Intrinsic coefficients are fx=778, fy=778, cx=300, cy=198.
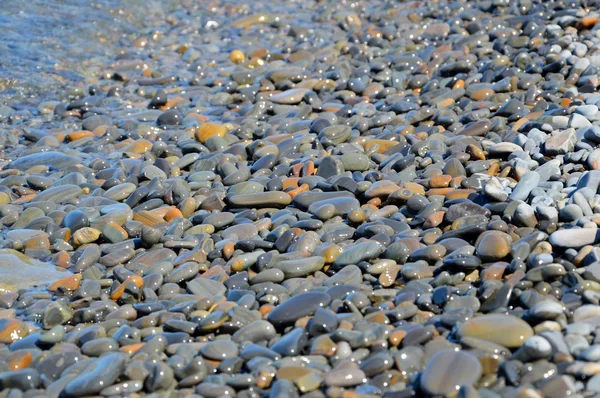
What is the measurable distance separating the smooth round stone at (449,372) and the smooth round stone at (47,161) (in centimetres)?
419

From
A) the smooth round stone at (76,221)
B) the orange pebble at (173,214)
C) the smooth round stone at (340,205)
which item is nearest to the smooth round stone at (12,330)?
the smooth round stone at (76,221)

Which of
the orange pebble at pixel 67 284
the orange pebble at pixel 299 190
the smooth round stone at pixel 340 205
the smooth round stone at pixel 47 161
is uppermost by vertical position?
the smooth round stone at pixel 340 205

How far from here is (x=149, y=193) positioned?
572 cm

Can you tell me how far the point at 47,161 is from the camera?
6.64 m

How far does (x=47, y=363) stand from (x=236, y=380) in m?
0.98

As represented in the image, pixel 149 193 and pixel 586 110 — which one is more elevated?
pixel 586 110

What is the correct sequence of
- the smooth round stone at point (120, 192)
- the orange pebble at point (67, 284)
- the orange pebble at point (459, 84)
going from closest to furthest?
the orange pebble at point (67, 284) → the smooth round stone at point (120, 192) → the orange pebble at point (459, 84)

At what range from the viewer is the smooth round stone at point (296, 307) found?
3.92 meters

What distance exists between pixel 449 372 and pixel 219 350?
1.09 metres

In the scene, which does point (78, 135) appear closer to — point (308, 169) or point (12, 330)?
point (308, 169)

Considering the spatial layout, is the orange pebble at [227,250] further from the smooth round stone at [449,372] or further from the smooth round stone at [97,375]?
the smooth round stone at [449,372]

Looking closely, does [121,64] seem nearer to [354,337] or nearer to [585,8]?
[585,8]

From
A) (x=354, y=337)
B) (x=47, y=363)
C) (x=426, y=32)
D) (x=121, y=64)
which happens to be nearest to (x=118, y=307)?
(x=47, y=363)

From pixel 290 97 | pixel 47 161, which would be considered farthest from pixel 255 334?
pixel 290 97
